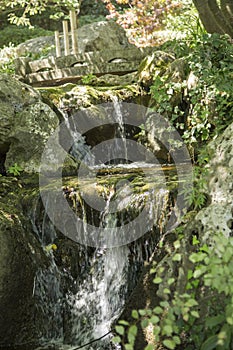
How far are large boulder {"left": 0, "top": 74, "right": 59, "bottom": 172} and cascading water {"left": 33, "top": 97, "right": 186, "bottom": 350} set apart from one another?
1.49 meters

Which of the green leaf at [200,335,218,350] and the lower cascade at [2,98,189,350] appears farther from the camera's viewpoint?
the lower cascade at [2,98,189,350]

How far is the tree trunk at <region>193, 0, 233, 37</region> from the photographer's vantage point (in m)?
5.61

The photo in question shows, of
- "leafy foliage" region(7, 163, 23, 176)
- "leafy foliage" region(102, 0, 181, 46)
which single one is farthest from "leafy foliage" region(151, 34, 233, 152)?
"leafy foliage" region(102, 0, 181, 46)

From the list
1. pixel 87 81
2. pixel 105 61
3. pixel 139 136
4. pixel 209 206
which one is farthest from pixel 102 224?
pixel 105 61

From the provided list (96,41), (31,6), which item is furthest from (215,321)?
(96,41)

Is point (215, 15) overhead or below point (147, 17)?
below

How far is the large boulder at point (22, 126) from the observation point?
21.4 feet

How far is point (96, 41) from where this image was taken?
14.1m

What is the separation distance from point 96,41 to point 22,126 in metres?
8.17

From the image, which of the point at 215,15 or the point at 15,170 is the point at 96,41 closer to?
the point at 15,170

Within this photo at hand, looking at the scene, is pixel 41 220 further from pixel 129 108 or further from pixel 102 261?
pixel 129 108

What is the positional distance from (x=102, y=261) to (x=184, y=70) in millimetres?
3219

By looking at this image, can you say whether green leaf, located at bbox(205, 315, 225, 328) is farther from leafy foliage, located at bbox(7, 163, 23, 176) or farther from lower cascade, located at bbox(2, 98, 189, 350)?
leafy foliage, located at bbox(7, 163, 23, 176)

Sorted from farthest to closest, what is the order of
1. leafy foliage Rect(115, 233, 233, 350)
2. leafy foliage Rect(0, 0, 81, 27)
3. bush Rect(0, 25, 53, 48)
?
bush Rect(0, 25, 53, 48), leafy foliage Rect(0, 0, 81, 27), leafy foliage Rect(115, 233, 233, 350)
